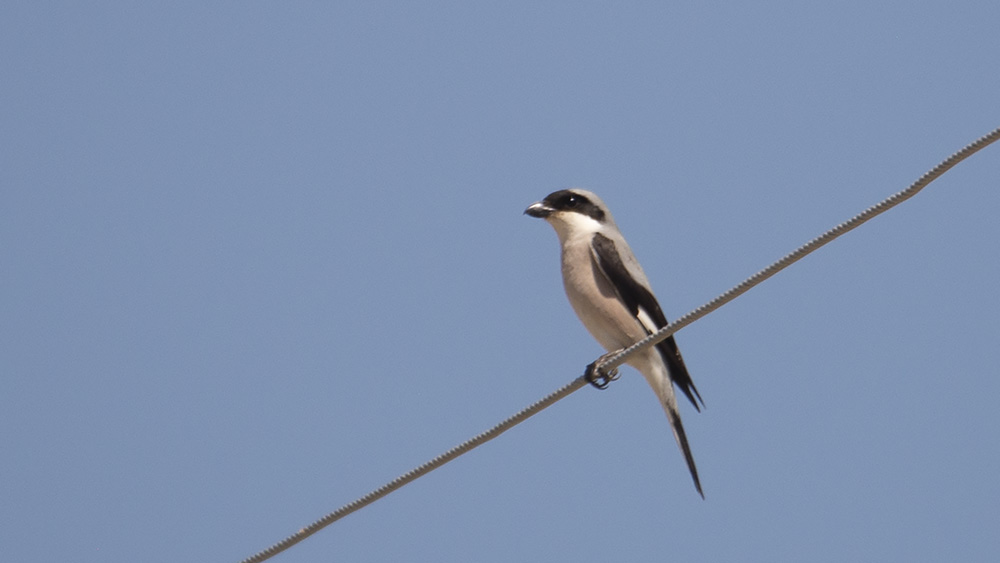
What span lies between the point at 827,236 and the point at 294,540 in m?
2.26

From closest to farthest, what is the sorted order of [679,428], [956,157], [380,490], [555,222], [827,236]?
1. [956,157]
2. [827,236]
3. [380,490]
4. [679,428]
5. [555,222]

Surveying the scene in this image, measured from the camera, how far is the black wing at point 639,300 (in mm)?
6484

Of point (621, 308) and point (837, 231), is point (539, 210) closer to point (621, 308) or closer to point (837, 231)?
point (621, 308)

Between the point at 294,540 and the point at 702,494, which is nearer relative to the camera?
the point at 294,540

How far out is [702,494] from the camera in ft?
19.5

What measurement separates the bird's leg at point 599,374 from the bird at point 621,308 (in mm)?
308

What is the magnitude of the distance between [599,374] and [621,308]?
0.90 metres

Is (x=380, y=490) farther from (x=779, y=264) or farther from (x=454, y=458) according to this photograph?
(x=779, y=264)

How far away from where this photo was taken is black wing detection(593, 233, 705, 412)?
255 inches

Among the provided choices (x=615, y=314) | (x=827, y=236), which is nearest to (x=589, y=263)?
(x=615, y=314)

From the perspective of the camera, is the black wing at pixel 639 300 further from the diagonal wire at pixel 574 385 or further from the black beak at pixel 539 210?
the diagonal wire at pixel 574 385

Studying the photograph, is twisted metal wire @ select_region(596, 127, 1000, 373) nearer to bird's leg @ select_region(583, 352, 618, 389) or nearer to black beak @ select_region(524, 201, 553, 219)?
bird's leg @ select_region(583, 352, 618, 389)

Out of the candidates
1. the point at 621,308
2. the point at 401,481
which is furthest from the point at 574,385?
the point at 621,308

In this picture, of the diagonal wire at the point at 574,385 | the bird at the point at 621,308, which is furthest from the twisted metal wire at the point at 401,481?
the bird at the point at 621,308
